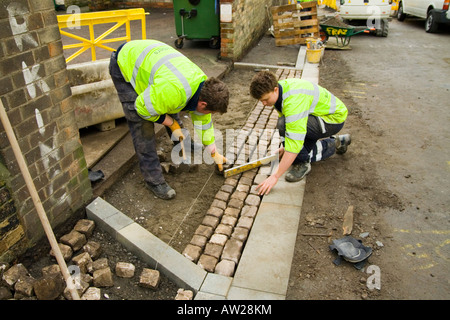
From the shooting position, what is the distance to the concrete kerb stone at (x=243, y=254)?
275 cm

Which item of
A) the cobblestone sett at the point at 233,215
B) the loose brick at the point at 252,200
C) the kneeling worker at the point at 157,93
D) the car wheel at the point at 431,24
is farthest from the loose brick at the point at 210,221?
the car wheel at the point at 431,24

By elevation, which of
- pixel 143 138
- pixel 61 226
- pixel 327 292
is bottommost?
pixel 327 292

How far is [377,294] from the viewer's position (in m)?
2.76

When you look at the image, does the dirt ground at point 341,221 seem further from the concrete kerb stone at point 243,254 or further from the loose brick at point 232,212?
the loose brick at point 232,212

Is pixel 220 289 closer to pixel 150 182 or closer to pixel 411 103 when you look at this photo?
pixel 150 182

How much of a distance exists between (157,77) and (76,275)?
1.84 metres

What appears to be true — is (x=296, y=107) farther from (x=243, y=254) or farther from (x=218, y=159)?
(x=243, y=254)

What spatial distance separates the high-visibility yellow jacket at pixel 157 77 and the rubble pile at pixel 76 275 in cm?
131

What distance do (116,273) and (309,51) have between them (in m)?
6.97

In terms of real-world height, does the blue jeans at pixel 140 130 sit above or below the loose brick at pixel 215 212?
above

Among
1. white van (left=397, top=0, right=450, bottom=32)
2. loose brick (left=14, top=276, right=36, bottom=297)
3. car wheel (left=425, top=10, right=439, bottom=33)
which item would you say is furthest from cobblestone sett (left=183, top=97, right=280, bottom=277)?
car wheel (left=425, top=10, right=439, bottom=33)

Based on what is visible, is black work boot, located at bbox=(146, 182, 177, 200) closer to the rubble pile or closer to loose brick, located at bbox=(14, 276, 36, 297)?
the rubble pile

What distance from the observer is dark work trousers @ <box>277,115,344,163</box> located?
3977mm
